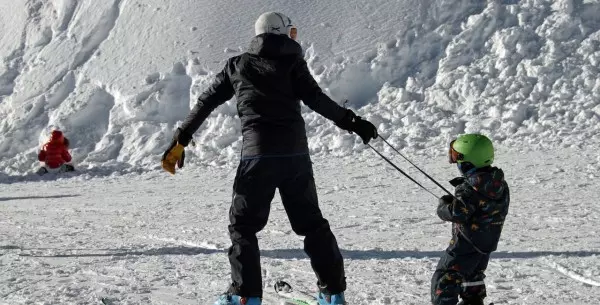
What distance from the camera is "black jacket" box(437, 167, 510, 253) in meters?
3.86

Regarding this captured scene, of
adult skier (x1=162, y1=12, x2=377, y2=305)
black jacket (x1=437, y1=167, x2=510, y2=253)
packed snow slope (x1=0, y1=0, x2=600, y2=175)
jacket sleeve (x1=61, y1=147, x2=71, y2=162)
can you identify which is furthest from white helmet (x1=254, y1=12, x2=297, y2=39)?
jacket sleeve (x1=61, y1=147, x2=71, y2=162)

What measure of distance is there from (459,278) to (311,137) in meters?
9.81

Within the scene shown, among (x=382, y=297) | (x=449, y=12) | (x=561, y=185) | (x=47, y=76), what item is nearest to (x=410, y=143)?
(x=561, y=185)

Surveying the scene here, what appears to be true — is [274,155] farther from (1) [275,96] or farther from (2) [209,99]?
(2) [209,99]

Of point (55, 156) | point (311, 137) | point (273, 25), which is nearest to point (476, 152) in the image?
point (273, 25)

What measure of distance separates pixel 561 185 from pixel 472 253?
5278mm

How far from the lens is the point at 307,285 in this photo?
5090mm

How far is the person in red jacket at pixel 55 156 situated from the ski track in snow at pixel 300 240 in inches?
94.5

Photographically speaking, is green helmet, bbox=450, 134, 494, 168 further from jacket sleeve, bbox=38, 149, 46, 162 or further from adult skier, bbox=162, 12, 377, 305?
jacket sleeve, bbox=38, 149, 46, 162

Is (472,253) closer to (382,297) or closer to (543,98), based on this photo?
(382,297)

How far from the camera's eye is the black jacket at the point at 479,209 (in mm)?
3861

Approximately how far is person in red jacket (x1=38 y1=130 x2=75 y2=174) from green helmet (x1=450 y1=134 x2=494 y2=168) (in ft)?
37.9

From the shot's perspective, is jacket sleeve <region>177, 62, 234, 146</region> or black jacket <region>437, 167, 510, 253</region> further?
jacket sleeve <region>177, 62, 234, 146</region>

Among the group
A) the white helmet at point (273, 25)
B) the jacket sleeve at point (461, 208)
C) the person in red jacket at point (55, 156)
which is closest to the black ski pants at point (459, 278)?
the jacket sleeve at point (461, 208)
